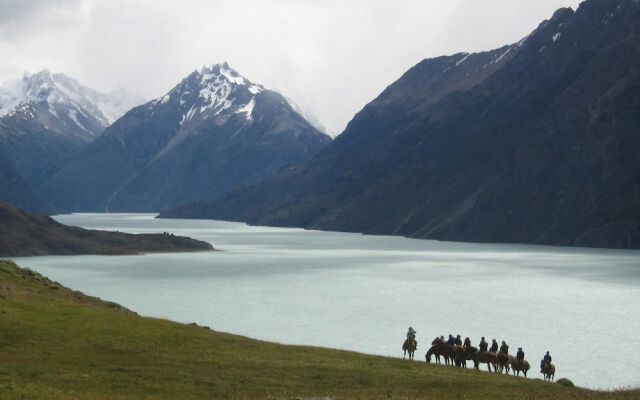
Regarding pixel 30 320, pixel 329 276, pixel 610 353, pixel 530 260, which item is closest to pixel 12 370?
pixel 30 320

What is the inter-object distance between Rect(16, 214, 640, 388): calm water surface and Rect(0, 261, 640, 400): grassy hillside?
1710 centimetres

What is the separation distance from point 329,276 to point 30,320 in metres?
99.4

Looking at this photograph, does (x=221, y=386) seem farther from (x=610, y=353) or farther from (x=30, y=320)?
(x=610, y=353)

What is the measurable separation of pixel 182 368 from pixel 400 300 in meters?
70.5

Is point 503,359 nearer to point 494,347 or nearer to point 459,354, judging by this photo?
point 494,347

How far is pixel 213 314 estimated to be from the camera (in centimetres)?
9788

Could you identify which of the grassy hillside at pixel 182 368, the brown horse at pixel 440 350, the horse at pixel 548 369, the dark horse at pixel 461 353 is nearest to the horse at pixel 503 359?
the dark horse at pixel 461 353

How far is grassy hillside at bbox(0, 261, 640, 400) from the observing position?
38.2m

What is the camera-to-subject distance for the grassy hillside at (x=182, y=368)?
38.2m

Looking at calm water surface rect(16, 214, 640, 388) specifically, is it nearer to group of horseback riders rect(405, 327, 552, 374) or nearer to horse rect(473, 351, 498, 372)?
group of horseback riders rect(405, 327, 552, 374)

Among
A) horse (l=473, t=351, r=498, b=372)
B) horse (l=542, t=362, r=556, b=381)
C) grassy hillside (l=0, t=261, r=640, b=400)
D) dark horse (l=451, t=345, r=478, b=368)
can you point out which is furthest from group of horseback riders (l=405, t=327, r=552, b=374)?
grassy hillside (l=0, t=261, r=640, b=400)

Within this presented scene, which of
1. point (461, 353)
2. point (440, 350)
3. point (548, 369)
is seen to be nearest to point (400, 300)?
point (440, 350)

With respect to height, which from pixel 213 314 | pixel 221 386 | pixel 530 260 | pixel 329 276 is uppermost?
pixel 530 260

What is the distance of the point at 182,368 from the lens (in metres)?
45.1
